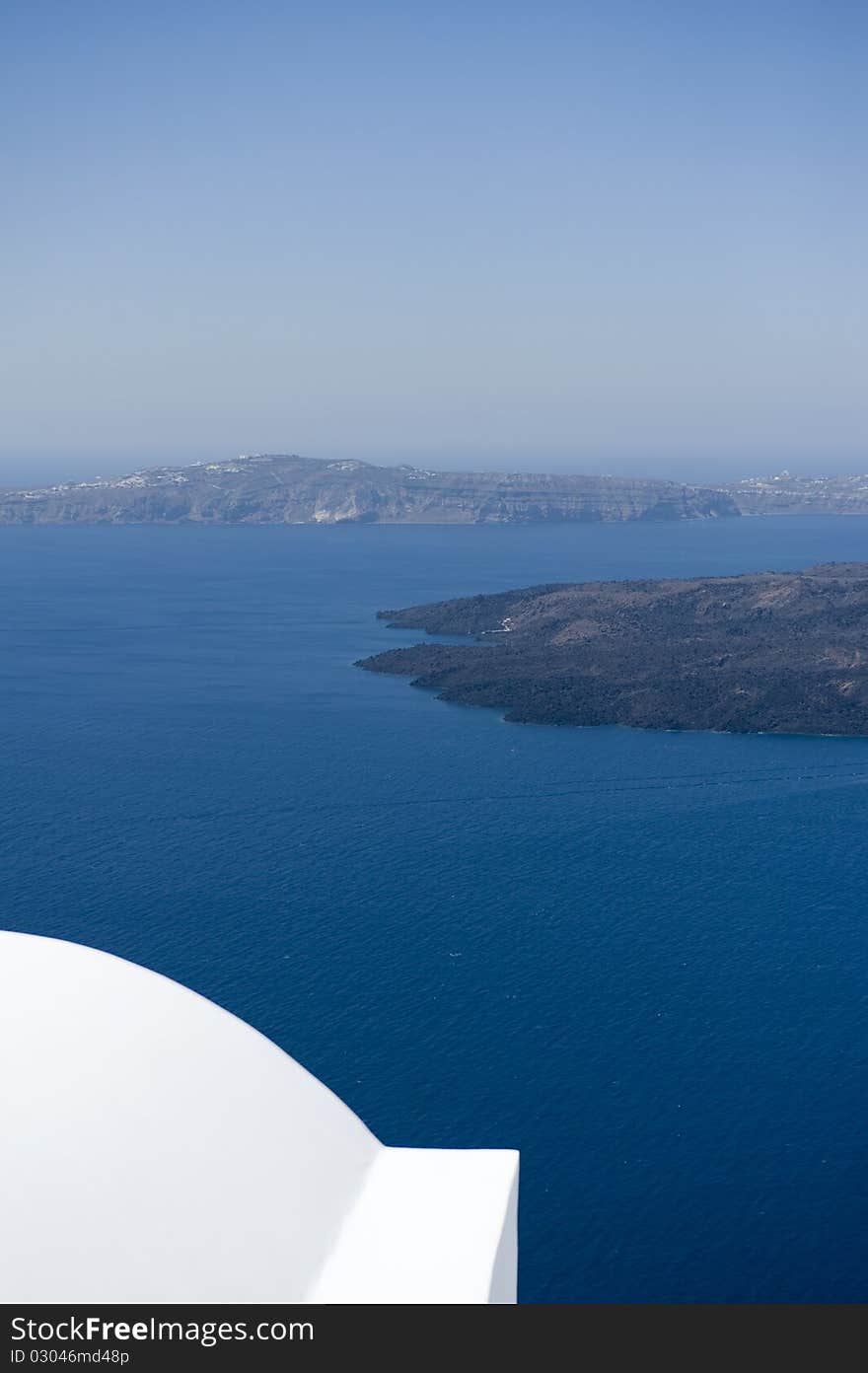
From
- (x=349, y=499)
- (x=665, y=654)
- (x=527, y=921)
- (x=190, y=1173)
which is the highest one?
(x=349, y=499)

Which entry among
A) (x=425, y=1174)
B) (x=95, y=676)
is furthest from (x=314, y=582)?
(x=425, y=1174)

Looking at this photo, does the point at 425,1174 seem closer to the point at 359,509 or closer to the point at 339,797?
the point at 339,797

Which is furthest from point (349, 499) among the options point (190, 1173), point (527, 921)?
point (190, 1173)

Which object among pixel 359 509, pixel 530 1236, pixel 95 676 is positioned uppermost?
pixel 359 509

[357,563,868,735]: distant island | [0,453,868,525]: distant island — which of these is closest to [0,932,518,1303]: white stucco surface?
[357,563,868,735]: distant island

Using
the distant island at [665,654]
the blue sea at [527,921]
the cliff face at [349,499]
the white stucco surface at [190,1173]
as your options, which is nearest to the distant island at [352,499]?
the cliff face at [349,499]

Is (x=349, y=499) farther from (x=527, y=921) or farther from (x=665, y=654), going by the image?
(x=527, y=921)

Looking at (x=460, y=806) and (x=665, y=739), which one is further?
(x=665, y=739)

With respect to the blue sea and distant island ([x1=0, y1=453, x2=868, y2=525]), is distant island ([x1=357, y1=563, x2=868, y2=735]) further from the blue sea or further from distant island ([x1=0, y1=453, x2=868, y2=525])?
distant island ([x1=0, y1=453, x2=868, y2=525])
